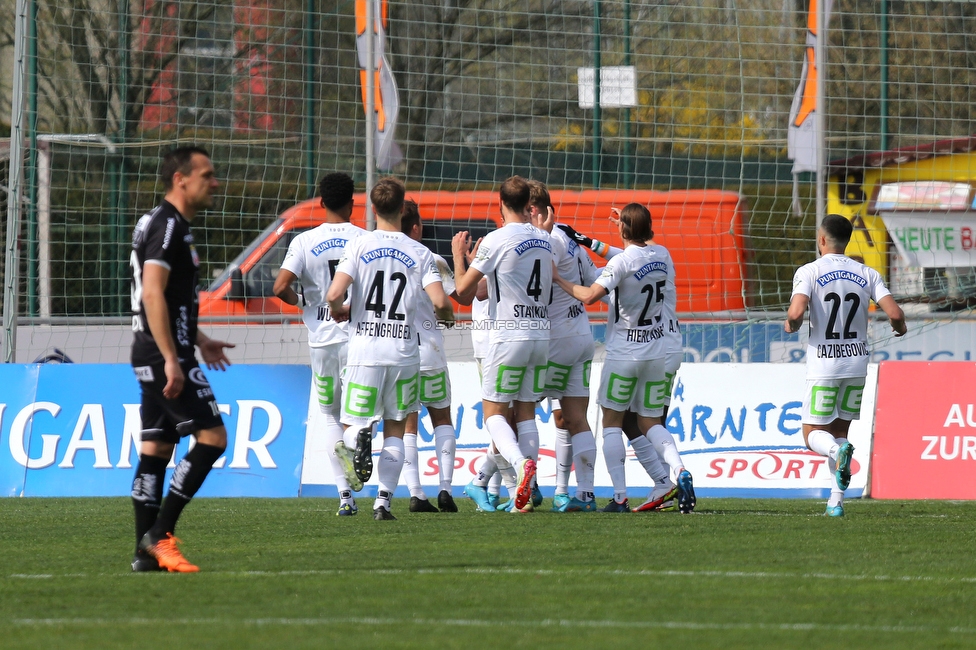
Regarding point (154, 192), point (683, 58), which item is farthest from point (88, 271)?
point (683, 58)

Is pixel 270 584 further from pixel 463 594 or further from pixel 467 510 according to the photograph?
pixel 467 510

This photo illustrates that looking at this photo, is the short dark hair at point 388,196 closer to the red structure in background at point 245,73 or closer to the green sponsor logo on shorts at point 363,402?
the green sponsor logo on shorts at point 363,402

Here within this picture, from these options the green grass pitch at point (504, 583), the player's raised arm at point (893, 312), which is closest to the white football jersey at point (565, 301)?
the green grass pitch at point (504, 583)

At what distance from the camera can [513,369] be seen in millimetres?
9117

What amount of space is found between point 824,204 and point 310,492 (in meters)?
5.86

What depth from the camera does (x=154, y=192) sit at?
16.5 metres

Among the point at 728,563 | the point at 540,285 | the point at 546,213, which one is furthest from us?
the point at 546,213

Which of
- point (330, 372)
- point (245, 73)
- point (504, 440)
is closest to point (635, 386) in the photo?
point (504, 440)

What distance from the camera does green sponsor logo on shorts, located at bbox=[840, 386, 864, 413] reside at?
30.9 feet

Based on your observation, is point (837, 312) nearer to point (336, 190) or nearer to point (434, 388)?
point (434, 388)

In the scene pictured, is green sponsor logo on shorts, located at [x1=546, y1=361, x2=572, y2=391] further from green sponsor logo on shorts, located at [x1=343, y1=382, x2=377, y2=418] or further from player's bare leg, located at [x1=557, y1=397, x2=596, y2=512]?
green sponsor logo on shorts, located at [x1=343, y1=382, x2=377, y2=418]

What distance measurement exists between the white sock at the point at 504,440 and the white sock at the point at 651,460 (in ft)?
3.53

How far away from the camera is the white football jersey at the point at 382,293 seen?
845 cm

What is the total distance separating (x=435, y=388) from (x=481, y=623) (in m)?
5.02
